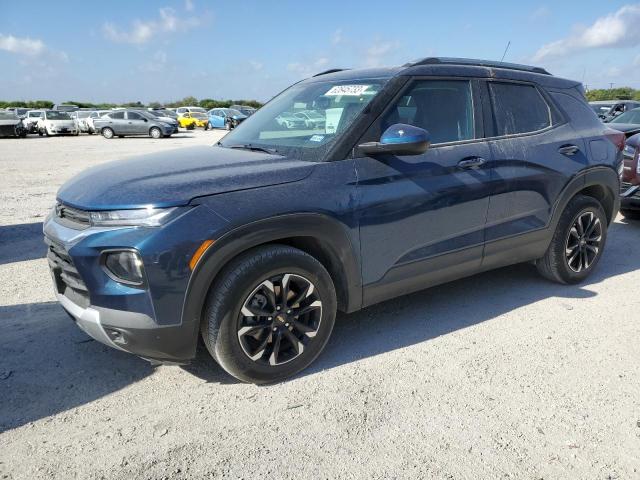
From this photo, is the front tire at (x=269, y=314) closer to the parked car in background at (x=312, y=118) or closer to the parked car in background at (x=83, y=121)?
the parked car in background at (x=312, y=118)

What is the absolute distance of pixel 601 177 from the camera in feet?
14.8

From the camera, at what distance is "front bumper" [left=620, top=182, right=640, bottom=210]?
248 inches

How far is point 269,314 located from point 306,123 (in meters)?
1.44

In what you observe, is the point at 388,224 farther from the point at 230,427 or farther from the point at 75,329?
the point at 75,329

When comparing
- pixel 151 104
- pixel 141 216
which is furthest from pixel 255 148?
pixel 151 104

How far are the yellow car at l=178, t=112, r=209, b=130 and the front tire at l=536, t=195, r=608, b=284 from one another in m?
35.7

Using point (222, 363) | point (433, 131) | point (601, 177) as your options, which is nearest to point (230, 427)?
point (222, 363)

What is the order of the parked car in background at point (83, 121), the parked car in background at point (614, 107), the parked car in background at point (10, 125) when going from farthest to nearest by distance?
the parked car in background at point (83, 121)
the parked car in background at point (10, 125)
the parked car in background at point (614, 107)

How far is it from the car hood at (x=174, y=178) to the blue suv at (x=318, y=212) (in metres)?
0.01

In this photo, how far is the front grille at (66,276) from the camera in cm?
271

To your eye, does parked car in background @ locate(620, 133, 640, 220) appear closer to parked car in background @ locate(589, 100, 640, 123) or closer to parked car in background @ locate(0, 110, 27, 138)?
parked car in background @ locate(589, 100, 640, 123)

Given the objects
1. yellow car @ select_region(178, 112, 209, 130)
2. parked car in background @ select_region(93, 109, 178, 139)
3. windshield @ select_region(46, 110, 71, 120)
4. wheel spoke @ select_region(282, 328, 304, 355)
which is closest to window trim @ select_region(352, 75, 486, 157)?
wheel spoke @ select_region(282, 328, 304, 355)

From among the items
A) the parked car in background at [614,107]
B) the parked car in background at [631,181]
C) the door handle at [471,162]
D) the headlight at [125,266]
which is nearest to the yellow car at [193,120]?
the parked car in background at [614,107]

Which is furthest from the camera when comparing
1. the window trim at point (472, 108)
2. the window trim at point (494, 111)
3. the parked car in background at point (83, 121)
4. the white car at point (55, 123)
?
the parked car in background at point (83, 121)
